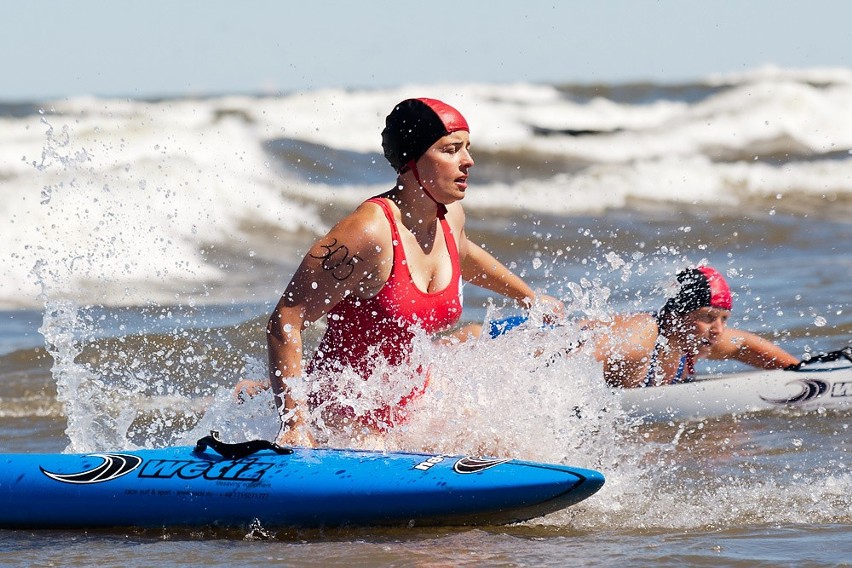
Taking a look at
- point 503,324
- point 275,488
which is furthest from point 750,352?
point 275,488

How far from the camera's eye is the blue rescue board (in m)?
4.31

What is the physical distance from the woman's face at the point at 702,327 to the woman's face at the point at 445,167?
104 inches

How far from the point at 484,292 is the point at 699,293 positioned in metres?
4.51

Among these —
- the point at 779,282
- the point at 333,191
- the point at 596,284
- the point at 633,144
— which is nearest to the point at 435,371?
the point at 596,284

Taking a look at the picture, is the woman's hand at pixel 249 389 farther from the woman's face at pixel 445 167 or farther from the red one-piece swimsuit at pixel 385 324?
the woman's face at pixel 445 167

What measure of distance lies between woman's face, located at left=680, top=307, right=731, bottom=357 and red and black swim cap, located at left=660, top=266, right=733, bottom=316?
0.04 meters

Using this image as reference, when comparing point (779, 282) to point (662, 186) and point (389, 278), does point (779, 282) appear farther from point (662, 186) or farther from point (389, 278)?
point (662, 186)

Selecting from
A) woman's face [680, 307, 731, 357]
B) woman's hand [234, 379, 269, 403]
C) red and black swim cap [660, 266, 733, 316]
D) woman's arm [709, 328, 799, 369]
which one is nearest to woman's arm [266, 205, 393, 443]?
woman's hand [234, 379, 269, 403]

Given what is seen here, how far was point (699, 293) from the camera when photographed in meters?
6.93

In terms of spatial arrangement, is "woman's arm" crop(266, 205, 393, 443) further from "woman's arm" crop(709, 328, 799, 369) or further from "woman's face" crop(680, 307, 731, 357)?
"woman's arm" crop(709, 328, 799, 369)

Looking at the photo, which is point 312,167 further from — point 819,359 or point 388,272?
point 388,272

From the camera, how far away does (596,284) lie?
218 inches

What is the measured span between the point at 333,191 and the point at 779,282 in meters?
9.02

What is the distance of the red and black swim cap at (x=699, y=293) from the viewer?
6914mm
